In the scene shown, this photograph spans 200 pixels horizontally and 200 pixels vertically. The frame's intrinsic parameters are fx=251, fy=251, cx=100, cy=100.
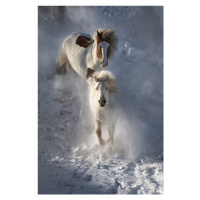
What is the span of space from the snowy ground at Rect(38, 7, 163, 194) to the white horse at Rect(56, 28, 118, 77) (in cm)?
13

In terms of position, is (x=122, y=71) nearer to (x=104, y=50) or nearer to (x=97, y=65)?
(x=97, y=65)

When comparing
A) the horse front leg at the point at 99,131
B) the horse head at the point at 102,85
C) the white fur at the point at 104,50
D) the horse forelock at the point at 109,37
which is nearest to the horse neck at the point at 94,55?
the horse forelock at the point at 109,37

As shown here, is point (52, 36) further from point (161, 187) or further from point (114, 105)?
point (161, 187)

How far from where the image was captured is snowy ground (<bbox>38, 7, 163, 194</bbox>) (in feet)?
9.04

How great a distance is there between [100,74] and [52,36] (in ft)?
4.02

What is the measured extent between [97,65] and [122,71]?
60 cm

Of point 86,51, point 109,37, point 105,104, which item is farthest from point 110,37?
point 105,104

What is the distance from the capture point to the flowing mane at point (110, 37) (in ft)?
12.2

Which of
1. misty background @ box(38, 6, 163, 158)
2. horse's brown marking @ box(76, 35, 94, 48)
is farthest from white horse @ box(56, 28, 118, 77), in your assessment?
misty background @ box(38, 6, 163, 158)

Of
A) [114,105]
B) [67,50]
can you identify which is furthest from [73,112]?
[67,50]

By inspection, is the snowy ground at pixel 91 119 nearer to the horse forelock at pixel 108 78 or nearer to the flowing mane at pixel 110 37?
the flowing mane at pixel 110 37

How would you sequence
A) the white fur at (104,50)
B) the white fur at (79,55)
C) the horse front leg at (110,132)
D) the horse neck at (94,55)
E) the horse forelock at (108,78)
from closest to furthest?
1. the horse forelock at (108,78)
2. the horse front leg at (110,132)
3. the white fur at (104,50)
4. the horse neck at (94,55)
5. the white fur at (79,55)

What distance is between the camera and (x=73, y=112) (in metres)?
3.92

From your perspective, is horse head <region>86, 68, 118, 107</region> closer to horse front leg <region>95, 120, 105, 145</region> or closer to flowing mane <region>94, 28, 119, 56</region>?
horse front leg <region>95, 120, 105, 145</region>
